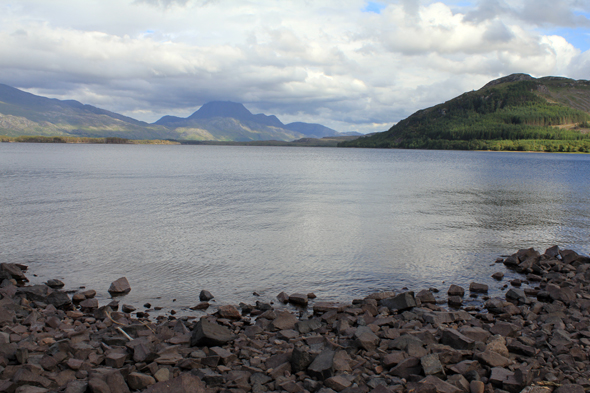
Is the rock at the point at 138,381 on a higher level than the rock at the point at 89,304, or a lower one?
higher

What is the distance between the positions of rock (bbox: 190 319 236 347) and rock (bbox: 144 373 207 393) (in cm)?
252

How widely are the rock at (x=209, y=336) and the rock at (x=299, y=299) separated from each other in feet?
16.0

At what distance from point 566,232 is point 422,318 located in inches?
1027

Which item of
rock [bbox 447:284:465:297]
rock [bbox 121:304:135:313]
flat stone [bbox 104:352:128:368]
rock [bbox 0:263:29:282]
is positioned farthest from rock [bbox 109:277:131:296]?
rock [bbox 447:284:465:297]

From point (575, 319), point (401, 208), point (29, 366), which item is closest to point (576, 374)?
point (575, 319)

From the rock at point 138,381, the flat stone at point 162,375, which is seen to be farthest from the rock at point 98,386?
the flat stone at point 162,375

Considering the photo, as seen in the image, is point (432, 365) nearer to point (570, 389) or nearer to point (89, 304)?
point (570, 389)

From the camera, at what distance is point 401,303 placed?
16.1 metres

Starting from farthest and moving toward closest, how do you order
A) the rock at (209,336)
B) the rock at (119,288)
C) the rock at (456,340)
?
the rock at (119,288)
the rock at (209,336)
the rock at (456,340)

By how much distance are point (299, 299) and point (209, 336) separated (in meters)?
5.97

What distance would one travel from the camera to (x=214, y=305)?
17.1 m

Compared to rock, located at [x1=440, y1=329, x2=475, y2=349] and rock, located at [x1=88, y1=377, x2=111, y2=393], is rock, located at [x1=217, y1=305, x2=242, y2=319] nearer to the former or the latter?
rock, located at [x1=88, y1=377, x2=111, y2=393]

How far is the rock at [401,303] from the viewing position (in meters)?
16.0

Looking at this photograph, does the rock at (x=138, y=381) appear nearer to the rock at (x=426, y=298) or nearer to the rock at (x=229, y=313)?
the rock at (x=229, y=313)
